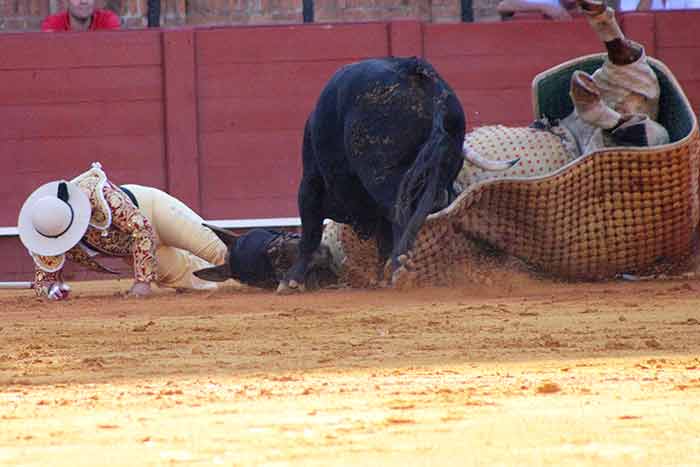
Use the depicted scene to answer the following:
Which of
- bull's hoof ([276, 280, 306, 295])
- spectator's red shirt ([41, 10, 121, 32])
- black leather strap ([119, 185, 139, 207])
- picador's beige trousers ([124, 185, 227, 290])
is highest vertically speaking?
spectator's red shirt ([41, 10, 121, 32])

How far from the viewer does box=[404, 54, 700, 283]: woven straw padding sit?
6.36 metres

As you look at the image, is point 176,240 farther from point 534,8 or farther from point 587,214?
point 534,8

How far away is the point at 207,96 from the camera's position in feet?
34.9

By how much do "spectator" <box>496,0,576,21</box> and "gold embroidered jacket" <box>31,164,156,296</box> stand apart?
463cm

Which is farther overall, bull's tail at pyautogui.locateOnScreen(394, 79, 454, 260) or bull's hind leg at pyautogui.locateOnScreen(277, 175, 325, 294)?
bull's hind leg at pyautogui.locateOnScreen(277, 175, 325, 294)

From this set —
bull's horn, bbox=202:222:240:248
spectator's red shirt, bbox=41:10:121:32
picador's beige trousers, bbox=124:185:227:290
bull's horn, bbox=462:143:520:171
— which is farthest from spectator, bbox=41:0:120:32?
bull's horn, bbox=462:143:520:171

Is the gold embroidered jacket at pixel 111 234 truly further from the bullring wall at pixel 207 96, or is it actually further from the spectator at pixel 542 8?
the spectator at pixel 542 8

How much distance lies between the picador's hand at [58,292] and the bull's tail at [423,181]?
1771 millimetres

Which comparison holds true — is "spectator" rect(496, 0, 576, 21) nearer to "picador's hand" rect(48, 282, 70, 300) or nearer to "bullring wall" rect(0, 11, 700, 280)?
"bullring wall" rect(0, 11, 700, 280)

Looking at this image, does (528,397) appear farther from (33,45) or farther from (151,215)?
(33,45)

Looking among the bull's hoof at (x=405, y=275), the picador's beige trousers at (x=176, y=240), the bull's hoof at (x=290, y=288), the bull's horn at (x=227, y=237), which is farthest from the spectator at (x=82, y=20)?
the bull's hoof at (x=405, y=275)

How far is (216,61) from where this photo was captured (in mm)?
10602

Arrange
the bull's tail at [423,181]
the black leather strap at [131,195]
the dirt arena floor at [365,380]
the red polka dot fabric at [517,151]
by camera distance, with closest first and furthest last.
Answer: the dirt arena floor at [365,380]
the bull's tail at [423,181]
the red polka dot fabric at [517,151]
the black leather strap at [131,195]

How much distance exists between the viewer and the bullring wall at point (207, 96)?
34.3ft
